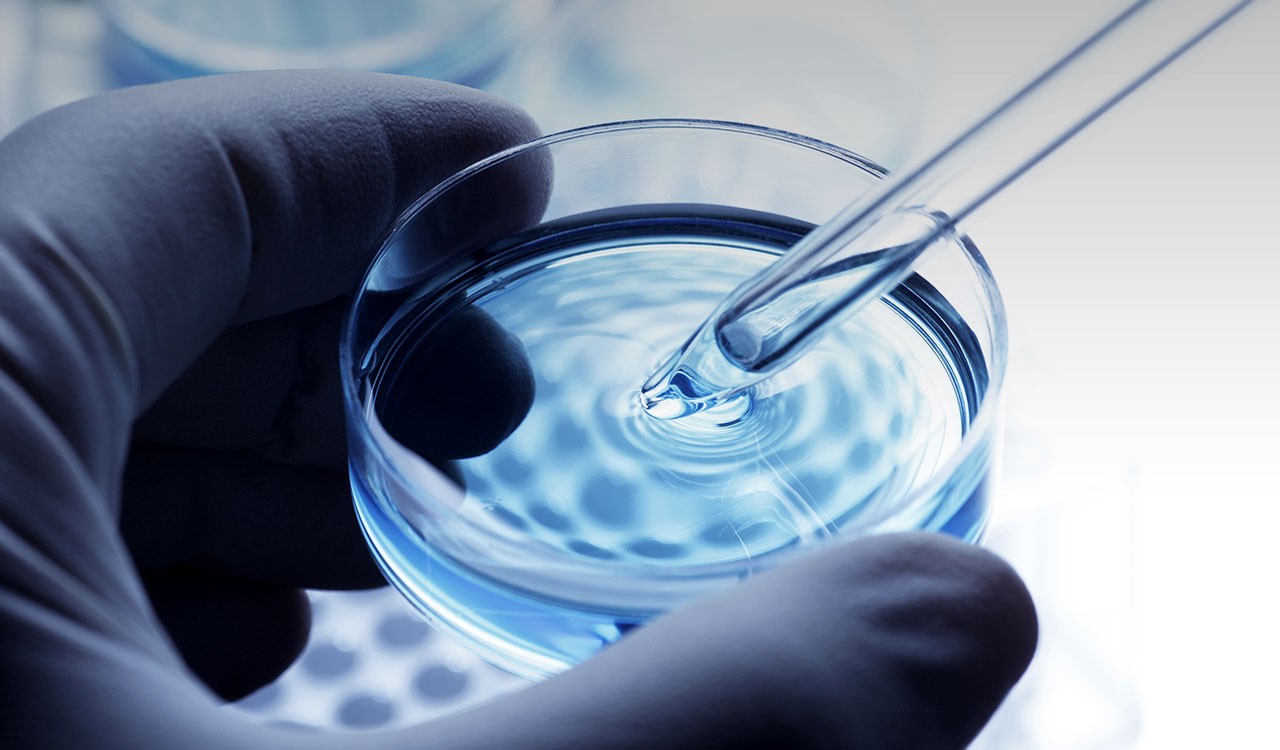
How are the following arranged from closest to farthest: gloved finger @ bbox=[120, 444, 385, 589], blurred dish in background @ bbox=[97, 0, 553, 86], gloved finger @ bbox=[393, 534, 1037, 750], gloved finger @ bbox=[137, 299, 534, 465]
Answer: gloved finger @ bbox=[393, 534, 1037, 750] < gloved finger @ bbox=[137, 299, 534, 465] < gloved finger @ bbox=[120, 444, 385, 589] < blurred dish in background @ bbox=[97, 0, 553, 86]

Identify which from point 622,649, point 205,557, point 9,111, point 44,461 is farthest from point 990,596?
point 9,111

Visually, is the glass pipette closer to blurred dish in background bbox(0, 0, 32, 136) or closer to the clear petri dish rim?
the clear petri dish rim

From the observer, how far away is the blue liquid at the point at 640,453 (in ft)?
1.41

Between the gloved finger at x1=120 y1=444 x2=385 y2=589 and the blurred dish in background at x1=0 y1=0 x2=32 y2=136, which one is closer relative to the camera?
the gloved finger at x1=120 y1=444 x2=385 y2=589

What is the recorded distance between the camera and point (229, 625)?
2.33 ft

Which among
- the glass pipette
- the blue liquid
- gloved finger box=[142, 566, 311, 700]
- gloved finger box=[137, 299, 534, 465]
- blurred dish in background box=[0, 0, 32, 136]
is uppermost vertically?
the glass pipette

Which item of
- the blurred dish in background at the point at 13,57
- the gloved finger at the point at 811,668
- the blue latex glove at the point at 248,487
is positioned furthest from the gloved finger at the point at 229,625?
the blurred dish in background at the point at 13,57

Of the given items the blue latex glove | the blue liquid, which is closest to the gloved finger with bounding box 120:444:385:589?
the blue latex glove

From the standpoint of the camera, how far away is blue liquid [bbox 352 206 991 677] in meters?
0.43

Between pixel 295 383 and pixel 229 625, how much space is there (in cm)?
16

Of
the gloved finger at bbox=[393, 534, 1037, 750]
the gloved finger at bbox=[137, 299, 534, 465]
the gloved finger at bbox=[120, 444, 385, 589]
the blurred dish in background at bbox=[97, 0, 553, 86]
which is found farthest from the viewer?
the blurred dish in background at bbox=[97, 0, 553, 86]

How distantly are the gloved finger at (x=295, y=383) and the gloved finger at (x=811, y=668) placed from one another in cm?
18

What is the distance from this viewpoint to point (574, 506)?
51 cm

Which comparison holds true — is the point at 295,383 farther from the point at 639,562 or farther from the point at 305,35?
the point at 305,35
